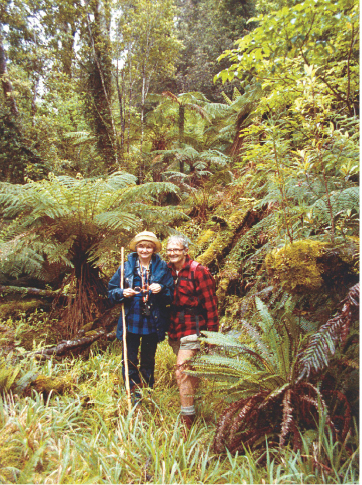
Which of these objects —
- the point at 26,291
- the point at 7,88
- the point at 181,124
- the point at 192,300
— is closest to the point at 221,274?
the point at 192,300

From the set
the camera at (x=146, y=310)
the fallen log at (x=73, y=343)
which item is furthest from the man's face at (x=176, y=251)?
the fallen log at (x=73, y=343)

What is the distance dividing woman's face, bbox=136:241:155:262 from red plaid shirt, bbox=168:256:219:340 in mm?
345

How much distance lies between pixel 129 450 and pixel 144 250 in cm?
148

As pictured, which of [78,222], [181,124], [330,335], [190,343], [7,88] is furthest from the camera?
[181,124]

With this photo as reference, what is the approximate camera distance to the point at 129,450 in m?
1.92

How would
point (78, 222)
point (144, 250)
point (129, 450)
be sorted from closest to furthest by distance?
point (129, 450)
point (144, 250)
point (78, 222)

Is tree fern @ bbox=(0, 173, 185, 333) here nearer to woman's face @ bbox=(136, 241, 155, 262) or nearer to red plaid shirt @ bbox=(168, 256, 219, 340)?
woman's face @ bbox=(136, 241, 155, 262)

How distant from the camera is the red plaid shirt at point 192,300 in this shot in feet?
8.25

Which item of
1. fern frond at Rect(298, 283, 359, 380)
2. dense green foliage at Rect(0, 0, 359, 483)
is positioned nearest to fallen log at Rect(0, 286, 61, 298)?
dense green foliage at Rect(0, 0, 359, 483)

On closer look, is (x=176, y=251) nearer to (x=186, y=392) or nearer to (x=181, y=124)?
(x=186, y=392)

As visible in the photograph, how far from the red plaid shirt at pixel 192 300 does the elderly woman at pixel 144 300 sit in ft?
0.28

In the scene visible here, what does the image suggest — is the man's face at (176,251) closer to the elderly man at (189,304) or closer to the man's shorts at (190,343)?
the elderly man at (189,304)

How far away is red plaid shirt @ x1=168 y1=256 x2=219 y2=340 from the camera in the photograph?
251 centimetres

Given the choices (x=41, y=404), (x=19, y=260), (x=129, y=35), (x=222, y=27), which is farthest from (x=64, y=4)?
(x=41, y=404)
